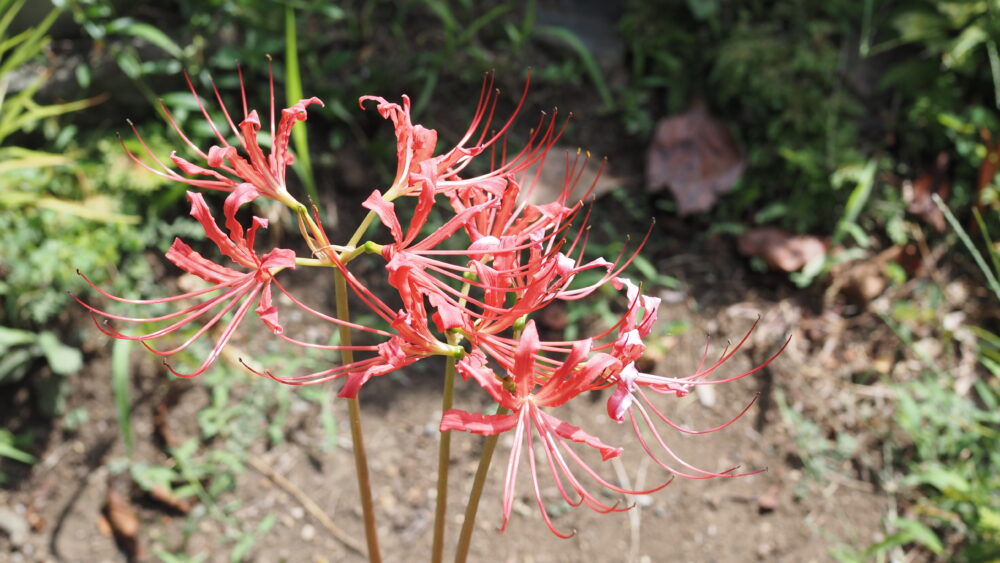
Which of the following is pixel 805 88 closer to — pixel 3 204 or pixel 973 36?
pixel 973 36

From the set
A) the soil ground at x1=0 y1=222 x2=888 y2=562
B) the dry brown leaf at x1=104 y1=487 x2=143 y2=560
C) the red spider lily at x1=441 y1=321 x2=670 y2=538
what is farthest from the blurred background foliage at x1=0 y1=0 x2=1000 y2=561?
the red spider lily at x1=441 y1=321 x2=670 y2=538

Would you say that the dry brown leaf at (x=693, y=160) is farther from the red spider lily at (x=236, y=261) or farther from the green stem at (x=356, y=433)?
the red spider lily at (x=236, y=261)

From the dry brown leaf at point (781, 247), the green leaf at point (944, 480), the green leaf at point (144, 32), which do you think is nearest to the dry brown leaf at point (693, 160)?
the dry brown leaf at point (781, 247)

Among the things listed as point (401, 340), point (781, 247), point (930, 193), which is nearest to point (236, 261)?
point (401, 340)

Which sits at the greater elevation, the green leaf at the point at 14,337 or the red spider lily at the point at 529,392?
the red spider lily at the point at 529,392

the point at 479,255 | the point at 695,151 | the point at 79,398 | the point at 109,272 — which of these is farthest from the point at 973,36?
the point at 79,398

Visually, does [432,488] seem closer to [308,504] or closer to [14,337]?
[308,504]
